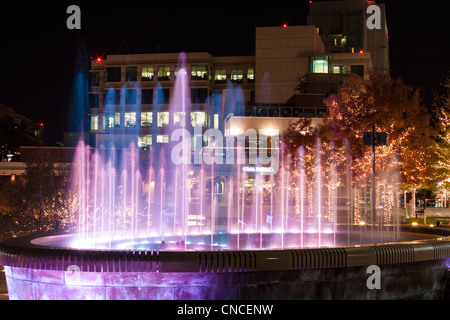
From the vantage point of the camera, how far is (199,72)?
76.4 m

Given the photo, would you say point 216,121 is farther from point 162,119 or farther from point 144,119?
point 144,119

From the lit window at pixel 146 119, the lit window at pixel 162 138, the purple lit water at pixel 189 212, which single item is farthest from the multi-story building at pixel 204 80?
the purple lit water at pixel 189 212

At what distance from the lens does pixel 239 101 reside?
71.3 metres

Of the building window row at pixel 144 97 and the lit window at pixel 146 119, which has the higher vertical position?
the building window row at pixel 144 97

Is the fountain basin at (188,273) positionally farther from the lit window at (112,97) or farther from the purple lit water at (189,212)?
the lit window at (112,97)

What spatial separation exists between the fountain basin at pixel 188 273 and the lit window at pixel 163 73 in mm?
69058

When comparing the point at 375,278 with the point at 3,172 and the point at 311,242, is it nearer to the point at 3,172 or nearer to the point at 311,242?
the point at 311,242

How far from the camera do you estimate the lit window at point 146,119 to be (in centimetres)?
7481

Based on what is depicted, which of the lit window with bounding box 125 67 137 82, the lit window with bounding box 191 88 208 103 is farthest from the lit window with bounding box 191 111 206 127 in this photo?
the lit window with bounding box 125 67 137 82

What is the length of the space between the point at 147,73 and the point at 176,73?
13.8 ft

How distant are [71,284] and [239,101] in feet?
210

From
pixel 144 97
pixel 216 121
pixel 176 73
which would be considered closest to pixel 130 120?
pixel 144 97

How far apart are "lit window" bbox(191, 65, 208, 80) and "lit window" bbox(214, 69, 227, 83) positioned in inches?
91.0

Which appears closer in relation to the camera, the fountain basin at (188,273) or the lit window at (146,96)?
the fountain basin at (188,273)
